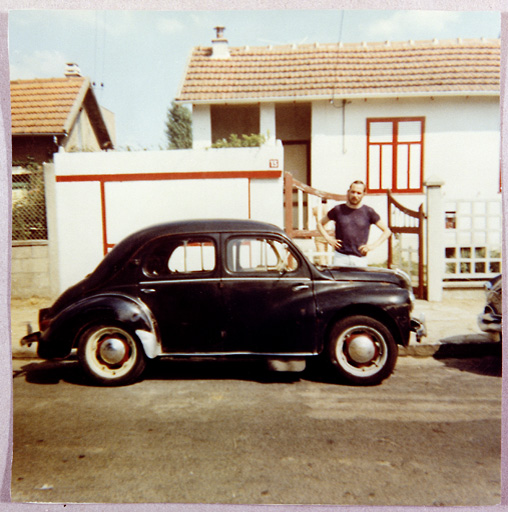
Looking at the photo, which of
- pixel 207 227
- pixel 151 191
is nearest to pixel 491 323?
pixel 207 227

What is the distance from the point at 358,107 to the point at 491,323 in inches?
274

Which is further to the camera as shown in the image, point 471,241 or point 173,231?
point 471,241

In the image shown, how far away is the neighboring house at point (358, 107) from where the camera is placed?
8.12 metres

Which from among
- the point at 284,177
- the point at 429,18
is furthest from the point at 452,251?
the point at 429,18

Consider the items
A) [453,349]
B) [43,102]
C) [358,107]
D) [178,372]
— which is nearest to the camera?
[178,372]

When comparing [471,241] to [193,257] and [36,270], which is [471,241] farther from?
[36,270]

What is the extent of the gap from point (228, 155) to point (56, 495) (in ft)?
16.9

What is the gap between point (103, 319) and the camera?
4680 mm

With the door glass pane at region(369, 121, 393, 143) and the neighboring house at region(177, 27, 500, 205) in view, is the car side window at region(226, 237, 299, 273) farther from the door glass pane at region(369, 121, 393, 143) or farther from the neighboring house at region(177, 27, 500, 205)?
the door glass pane at region(369, 121, 393, 143)

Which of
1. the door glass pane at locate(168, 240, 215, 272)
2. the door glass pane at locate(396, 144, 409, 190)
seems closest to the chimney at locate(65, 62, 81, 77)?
the door glass pane at locate(168, 240, 215, 272)

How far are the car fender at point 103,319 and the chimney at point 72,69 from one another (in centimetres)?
225

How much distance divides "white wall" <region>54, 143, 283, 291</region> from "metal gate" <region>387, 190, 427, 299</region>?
2.13 meters

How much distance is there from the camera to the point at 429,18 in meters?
4.05

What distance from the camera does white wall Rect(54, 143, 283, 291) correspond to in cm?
725
